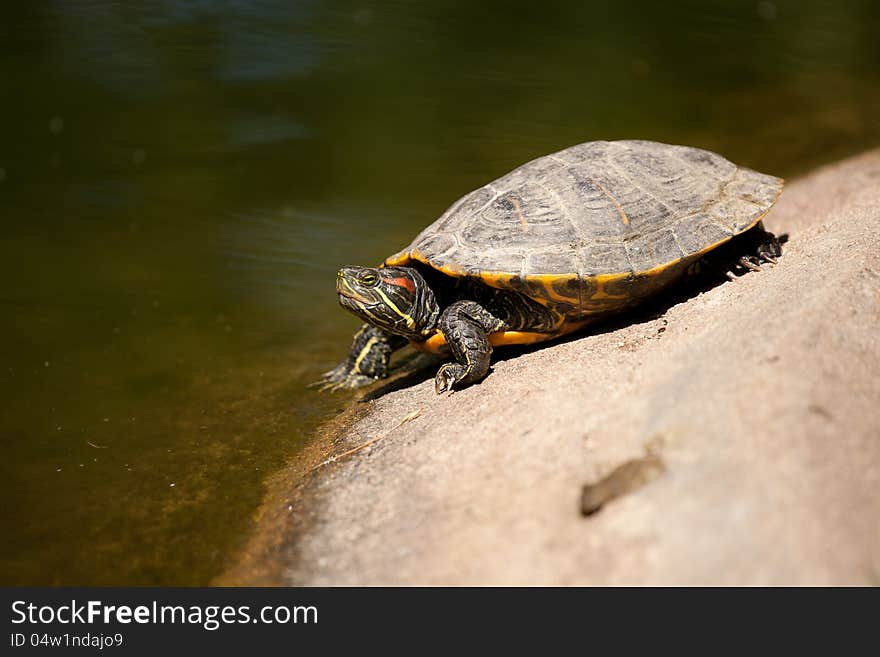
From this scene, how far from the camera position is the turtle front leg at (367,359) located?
546 centimetres

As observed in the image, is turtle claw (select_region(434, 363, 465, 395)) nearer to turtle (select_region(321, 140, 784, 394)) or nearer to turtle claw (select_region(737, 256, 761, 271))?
turtle (select_region(321, 140, 784, 394))

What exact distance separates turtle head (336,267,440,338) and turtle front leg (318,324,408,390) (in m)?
0.68

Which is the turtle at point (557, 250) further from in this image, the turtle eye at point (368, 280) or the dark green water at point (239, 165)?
the dark green water at point (239, 165)

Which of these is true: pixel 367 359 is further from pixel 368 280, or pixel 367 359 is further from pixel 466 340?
pixel 466 340

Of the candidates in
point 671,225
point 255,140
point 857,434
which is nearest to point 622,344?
point 671,225

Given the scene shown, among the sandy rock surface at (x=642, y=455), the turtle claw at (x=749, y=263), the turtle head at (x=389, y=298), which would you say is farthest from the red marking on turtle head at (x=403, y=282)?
the turtle claw at (x=749, y=263)

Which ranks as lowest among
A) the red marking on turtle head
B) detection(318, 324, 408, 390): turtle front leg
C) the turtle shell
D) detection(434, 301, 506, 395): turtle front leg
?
detection(318, 324, 408, 390): turtle front leg

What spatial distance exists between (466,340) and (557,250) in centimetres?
76

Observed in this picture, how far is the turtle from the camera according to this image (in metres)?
→ 4.34

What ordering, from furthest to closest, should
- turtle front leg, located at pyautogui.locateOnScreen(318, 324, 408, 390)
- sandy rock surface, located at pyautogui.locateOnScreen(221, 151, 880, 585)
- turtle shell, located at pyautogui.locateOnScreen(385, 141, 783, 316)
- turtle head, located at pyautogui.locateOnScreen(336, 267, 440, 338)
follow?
turtle front leg, located at pyautogui.locateOnScreen(318, 324, 408, 390)
turtle head, located at pyautogui.locateOnScreen(336, 267, 440, 338)
turtle shell, located at pyautogui.locateOnScreen(385, 141, 783, 316)
sandy rock surface, located at pyautogui.locateOnScreen(221, 151, 880, 585)

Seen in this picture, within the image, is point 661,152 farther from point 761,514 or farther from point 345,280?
point 761,514

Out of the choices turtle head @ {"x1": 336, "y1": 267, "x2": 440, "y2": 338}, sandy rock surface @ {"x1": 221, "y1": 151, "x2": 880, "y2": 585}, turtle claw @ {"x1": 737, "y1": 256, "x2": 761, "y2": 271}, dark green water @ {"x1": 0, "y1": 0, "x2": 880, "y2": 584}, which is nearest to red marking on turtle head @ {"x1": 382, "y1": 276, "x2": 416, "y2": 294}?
turtle head @ {"x1": 336, "y1": 267, "x2": 440, "y2": 338}

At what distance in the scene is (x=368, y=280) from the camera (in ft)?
15.2

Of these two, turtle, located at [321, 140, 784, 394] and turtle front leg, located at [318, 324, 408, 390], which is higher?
turtle, located at [321, 140, 784, 394]
